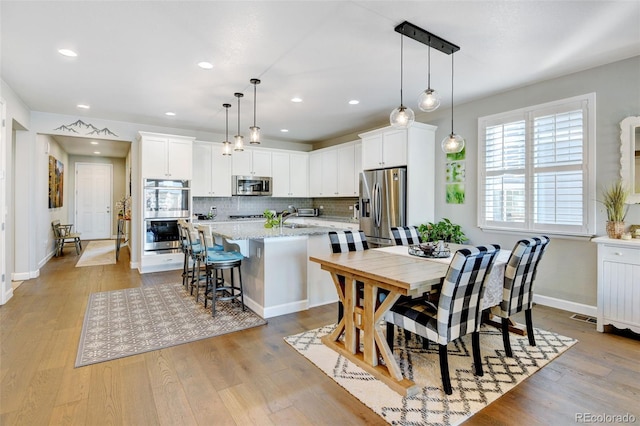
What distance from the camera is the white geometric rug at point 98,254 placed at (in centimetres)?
646

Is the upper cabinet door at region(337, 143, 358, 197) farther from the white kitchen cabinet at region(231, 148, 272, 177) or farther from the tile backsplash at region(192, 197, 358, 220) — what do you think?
the white kitchen cabinet at region(231, 148, 272, 177)

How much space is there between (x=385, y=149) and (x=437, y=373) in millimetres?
3491

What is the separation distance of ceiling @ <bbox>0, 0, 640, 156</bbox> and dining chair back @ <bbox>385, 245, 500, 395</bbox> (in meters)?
1.81

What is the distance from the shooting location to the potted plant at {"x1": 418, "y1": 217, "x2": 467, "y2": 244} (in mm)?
4584

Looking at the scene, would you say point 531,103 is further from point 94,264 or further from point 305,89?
point 94,264

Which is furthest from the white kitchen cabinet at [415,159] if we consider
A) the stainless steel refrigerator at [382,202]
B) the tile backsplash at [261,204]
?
the tile backsplash at [261,204]

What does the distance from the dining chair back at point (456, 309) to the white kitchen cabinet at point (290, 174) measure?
5199 millimetres

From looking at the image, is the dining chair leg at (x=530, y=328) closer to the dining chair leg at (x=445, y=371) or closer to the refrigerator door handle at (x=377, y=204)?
the dining chair leg at (x=445, y=371)

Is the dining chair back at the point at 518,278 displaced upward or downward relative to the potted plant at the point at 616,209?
downward

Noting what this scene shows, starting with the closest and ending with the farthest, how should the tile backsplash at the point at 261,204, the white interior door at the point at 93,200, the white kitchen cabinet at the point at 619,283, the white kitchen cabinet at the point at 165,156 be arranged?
the white kitchen cabinet at the point at 619,283 < the white kitchen cabinet at the point at 165,156 < the tile backsplash at the point at 261,204 < the white interior door at the point at 93,200

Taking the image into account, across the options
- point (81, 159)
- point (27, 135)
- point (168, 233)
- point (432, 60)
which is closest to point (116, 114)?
point (27, 135)

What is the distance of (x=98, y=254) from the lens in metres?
7.38

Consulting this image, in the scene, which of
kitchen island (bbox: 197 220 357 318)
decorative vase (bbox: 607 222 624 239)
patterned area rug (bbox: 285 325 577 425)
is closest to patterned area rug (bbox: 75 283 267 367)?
kitchen island (bbox: 197 220 357 318)

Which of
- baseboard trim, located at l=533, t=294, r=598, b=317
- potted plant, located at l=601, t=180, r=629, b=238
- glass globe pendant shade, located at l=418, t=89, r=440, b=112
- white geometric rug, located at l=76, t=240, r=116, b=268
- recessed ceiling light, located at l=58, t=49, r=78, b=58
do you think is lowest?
baseboard trim, located at l=533, t=294, r=598, b=317
